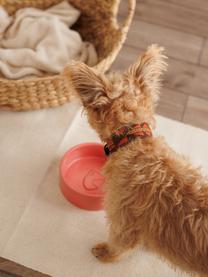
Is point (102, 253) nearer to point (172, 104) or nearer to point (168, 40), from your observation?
point (172, 104)

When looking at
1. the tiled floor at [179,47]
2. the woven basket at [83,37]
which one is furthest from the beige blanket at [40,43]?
the tiled floor at [179,47]

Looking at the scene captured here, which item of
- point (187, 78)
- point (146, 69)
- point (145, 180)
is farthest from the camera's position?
point (187, 78)

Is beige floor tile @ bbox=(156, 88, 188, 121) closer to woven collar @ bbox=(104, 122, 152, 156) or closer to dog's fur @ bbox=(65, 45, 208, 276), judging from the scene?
dog's fur @ bbox=(65, 45, 208, 276)

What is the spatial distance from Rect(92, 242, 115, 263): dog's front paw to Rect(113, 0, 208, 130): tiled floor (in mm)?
929

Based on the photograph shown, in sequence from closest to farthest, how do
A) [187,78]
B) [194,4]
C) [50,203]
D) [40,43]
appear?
1. [50,203]
2. [40,43]
3. [187,78]
4. [194,4]

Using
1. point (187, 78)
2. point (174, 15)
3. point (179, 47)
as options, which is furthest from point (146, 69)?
point (174, 15)

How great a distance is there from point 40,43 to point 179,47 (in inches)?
39.8

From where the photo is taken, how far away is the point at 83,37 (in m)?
2.40

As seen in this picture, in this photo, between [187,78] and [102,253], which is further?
[187,78]

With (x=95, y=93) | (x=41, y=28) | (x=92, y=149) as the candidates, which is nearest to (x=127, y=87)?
(x=95, y=93)

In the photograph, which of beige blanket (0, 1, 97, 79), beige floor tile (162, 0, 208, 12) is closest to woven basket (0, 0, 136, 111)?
beige blanket (0, 1, 97, 79)

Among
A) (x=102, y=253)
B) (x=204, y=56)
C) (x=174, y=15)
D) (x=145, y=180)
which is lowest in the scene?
(x=102, y=253)

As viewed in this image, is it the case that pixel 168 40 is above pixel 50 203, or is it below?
above

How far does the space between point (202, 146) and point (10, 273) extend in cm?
120
